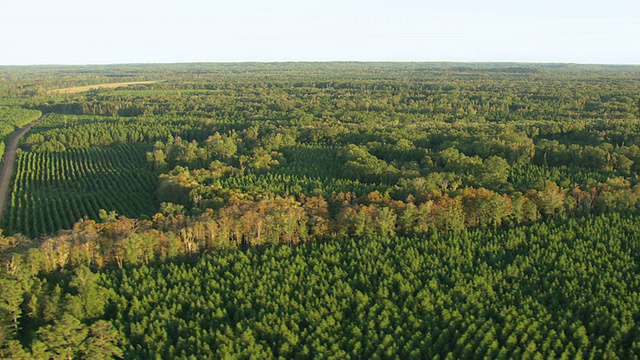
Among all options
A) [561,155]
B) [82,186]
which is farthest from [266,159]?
[561,155]

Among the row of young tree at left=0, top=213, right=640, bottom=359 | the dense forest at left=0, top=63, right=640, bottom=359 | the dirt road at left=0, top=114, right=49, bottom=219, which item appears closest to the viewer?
the row of young tree at left=0, top=213, right=640, bottom=359

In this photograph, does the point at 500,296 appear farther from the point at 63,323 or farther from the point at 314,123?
the point at 314,123

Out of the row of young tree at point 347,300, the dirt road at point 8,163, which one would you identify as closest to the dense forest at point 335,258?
the row of young tree at point 347,300

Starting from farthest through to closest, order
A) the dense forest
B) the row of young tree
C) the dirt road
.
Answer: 1. the dirt road
2. the dense forest
3. the row of young tree

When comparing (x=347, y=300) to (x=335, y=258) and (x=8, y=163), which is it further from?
(x=8, y=163)

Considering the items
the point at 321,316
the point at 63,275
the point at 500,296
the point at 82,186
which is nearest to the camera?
the point at 321,316

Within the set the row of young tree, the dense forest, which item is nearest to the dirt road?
the dense forest

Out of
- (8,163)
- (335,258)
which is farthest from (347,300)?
(8,163)

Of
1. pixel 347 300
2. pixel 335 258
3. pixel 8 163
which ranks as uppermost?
pixel 335 258

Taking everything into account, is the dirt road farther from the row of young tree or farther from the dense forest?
the row of young tree
